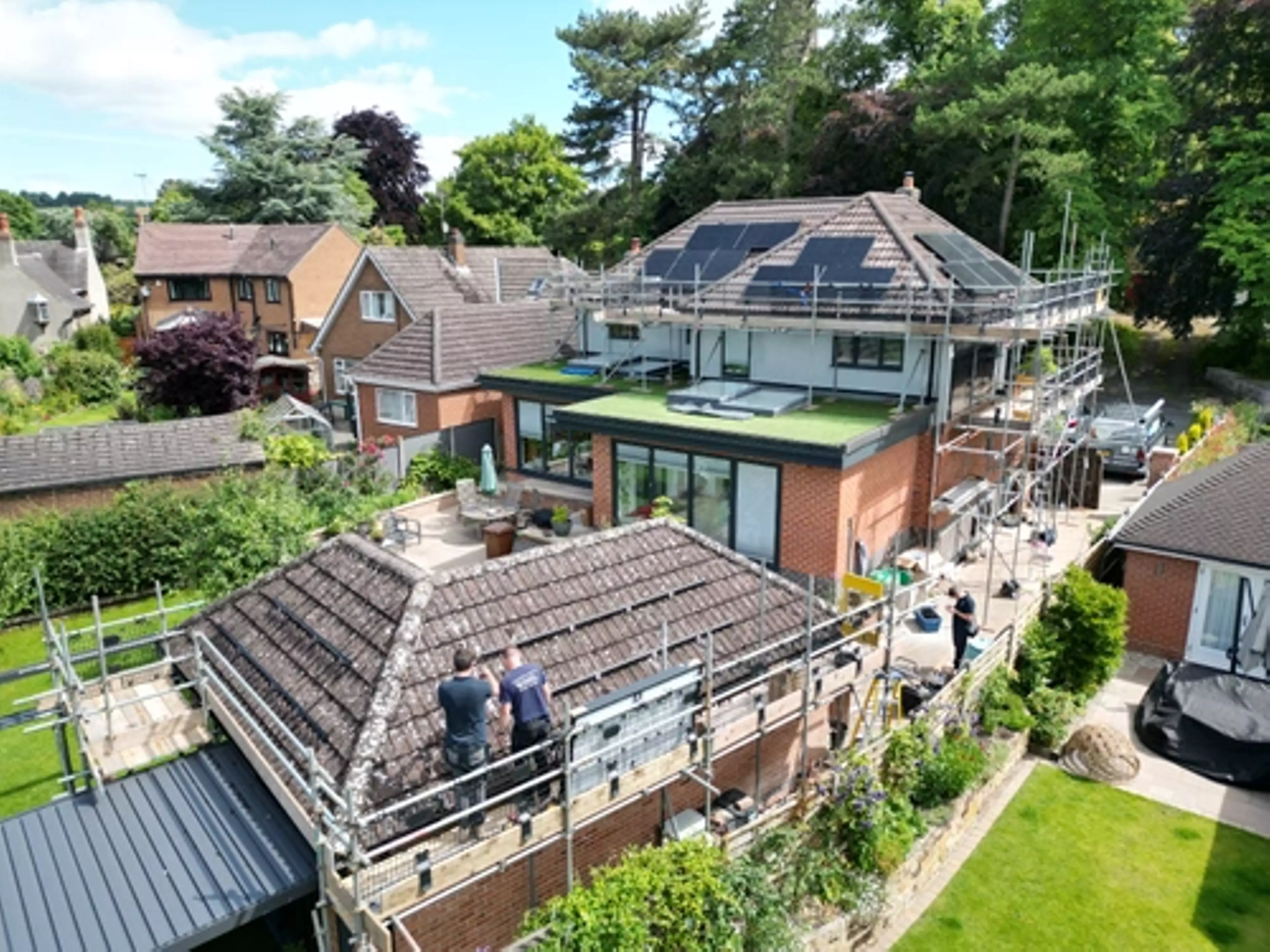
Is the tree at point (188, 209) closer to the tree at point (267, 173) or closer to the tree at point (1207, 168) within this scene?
the tree at point (267, 173)

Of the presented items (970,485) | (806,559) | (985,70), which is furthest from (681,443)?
(985,70)

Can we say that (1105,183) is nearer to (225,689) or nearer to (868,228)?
(868,228)

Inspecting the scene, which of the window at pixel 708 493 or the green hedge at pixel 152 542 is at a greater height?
the window at pixel 708 493

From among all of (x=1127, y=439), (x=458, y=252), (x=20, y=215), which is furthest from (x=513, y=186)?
(x=20, y=215)

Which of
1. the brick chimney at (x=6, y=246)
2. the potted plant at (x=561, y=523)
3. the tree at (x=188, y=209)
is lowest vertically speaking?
the potted plant at (x=561, y=523)

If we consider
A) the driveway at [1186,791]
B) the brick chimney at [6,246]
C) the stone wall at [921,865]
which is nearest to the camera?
the stone wall at [921,865]

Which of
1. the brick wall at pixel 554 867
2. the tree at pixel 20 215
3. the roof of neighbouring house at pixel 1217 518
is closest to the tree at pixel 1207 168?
the roof of neighbouring house at pixel 1217 518

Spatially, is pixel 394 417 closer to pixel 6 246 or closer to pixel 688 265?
pixel 688 265
